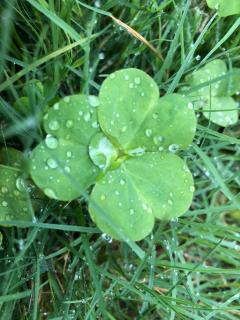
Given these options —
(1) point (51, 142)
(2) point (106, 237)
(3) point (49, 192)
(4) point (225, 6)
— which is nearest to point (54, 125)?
(1) point (51, 142)

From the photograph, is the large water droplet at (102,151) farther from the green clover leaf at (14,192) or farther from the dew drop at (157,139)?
the green clover leaf at (14,192)

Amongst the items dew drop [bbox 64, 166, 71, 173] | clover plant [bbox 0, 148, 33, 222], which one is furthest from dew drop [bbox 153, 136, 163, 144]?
clover plant [bbox 0, 148, 33, 222]

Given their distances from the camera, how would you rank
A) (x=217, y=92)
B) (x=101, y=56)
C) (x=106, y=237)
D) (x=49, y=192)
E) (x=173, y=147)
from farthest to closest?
(x=217, y=92) < (x=101, y=56) < (x=106, y=237) < (x=173, y=147) < (x=49, y=192)

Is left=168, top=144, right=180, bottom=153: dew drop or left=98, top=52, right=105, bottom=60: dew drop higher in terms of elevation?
left=98, top=52, right=105, bottom=60: dew drop

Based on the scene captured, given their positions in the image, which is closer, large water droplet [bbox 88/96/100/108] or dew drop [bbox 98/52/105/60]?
large water droplet [bbox 88/96/100/108]

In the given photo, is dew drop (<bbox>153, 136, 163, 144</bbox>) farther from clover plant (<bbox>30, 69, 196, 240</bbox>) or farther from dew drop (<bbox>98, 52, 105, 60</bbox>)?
dew drop (<bbox>98, 52, 105, 60</bbox>)

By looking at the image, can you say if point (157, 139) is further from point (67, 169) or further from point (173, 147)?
point (67, 169)

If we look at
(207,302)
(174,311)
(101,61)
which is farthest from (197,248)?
(101,61)

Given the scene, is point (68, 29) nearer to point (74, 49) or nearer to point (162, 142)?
point (74, 49)
